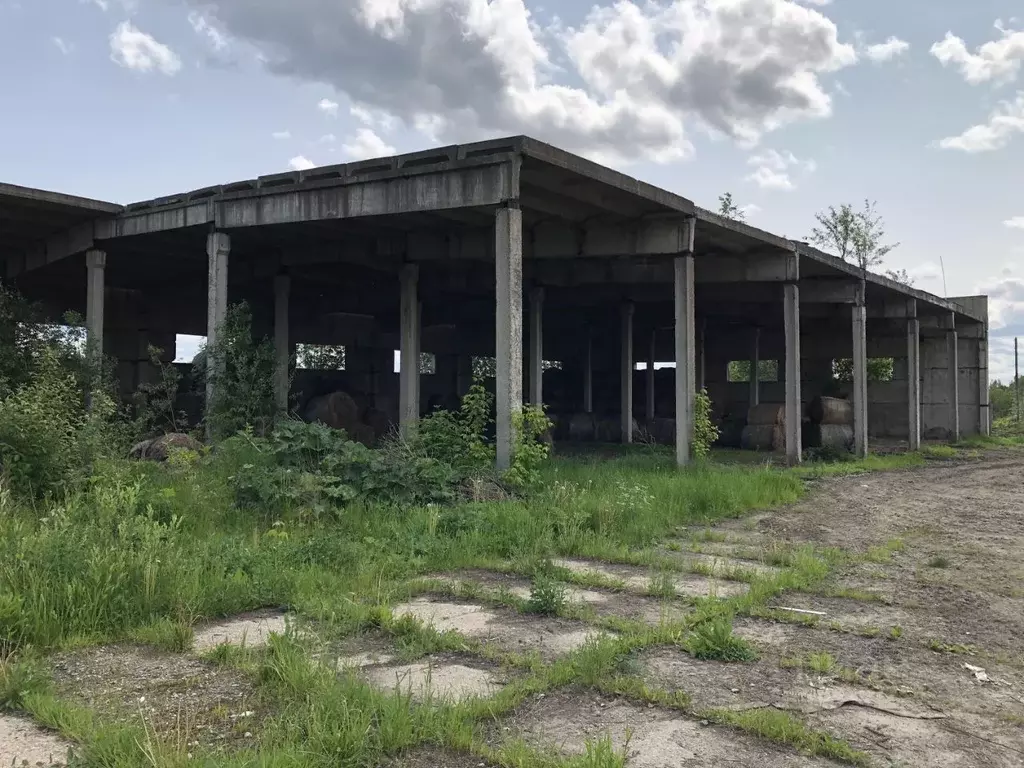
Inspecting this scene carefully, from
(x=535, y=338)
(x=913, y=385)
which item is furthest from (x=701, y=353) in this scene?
(x=535, y=338)

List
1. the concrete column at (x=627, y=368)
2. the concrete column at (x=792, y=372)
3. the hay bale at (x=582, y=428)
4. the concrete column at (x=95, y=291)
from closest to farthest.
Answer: the concrete column at (x=95, y=291) < the concrete column at (x=792, y=372) < the concrete column at (x=627, y=368) < the hay bale at (x=582, y=428)

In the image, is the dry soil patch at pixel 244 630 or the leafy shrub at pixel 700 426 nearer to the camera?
the dry soil patch at pixel 244 630

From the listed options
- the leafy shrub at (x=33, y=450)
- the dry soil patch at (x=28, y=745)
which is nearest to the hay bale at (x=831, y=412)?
the leafy shrub at (x=33, y=450)

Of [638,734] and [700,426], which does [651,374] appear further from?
[638,734]

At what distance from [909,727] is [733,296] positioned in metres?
19.2

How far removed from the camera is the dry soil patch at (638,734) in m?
3.48

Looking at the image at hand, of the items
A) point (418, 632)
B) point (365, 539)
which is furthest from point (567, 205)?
point (418, 632)

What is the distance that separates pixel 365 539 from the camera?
25.5ft

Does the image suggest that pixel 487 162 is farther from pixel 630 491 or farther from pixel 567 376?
pixel 567 376

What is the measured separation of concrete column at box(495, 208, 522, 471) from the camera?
11578 mm

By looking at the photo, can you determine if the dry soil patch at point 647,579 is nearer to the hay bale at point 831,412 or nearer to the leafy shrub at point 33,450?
the leafy shrub at point 33,450

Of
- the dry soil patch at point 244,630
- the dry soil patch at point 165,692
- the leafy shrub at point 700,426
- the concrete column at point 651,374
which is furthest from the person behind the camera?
the concrete column at point 651,374

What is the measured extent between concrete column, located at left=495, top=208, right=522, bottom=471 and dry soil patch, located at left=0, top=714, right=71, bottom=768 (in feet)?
26.4

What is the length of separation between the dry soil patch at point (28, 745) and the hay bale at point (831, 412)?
21.1 m
